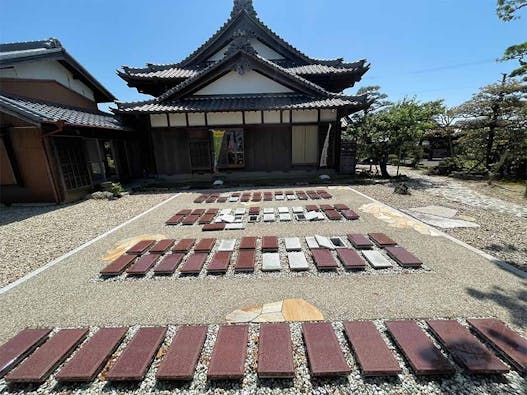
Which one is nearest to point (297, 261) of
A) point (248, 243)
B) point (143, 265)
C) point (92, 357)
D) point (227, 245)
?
point (248, 243)

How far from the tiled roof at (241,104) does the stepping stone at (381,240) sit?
719 cm

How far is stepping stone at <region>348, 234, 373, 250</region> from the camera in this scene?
4262mm

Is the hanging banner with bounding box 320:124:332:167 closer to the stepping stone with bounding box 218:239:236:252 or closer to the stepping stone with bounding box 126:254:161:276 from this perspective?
the stepping stone with bounding box 218:239:236:252

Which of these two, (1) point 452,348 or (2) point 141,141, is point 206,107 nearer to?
(2) point 141,141

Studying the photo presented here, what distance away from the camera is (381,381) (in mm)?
1907

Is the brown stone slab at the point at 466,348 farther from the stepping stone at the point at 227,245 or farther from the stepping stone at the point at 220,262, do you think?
the stepping stone at the point at 227,245

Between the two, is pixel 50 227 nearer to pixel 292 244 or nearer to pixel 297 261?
pixel 292 244

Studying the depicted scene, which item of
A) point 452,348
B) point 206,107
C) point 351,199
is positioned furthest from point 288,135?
point 452,348

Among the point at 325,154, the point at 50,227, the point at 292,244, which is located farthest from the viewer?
the point at 325,154

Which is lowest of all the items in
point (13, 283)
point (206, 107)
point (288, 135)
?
point (13, 283)

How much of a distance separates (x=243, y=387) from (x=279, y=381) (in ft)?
0.98

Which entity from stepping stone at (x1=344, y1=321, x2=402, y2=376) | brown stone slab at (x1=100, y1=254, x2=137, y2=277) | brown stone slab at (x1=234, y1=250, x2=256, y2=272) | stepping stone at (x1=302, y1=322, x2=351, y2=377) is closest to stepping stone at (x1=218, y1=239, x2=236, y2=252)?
brown stone slab at (x1=234, y1=250, x2=256, y2=272)

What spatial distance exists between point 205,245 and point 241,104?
7.96 metres

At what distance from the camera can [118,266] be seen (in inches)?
151
